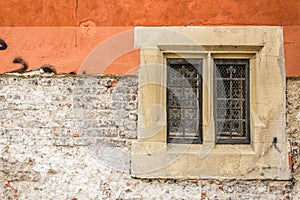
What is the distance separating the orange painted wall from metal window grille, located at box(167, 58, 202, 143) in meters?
0.38

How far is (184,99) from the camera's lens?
3701mm

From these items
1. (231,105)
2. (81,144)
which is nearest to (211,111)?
(231,105)

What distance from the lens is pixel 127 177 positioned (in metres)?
3.56

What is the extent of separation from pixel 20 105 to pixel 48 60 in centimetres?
50

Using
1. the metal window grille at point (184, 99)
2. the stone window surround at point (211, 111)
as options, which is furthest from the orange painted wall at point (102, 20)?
the metal window grille at point (184, 99)

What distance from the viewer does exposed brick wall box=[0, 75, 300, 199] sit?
3.54 metres

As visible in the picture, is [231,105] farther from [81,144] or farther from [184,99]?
[81,144]

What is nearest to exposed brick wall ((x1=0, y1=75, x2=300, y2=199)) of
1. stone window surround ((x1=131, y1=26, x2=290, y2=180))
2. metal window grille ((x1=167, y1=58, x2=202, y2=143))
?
stone window surround ((x1=131, y1=26, x2=290, y2=180))

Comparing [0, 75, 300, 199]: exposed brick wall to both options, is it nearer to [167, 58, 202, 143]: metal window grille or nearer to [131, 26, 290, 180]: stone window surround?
[131, 26, 290, 180]: stone window surround

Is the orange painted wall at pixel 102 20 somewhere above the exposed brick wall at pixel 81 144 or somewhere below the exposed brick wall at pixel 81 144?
above

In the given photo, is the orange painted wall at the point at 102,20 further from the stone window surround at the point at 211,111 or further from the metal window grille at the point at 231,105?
the metal window grille at the point at 231,105

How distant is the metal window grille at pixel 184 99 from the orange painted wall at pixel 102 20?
379 mm

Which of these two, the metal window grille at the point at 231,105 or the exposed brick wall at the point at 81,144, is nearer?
the exposed brick wall at the point at 81,144

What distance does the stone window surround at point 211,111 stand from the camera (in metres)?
3.53
